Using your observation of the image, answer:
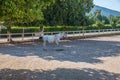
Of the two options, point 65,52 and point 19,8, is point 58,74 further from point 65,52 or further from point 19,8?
point 65,52

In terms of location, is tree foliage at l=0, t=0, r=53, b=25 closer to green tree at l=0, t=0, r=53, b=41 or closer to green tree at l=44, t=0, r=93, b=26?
green tree at l=0, t=0, r=53, b=41

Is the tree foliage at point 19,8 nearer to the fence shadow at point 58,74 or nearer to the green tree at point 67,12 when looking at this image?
the fence shadow at point 58,74

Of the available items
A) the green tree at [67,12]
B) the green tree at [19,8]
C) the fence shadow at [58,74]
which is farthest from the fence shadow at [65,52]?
the green tree at [67,12]

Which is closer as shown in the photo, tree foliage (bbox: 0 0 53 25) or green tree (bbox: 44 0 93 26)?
tree foliage (bbox: 0 0 53 25)

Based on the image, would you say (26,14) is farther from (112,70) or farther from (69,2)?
(69,2)

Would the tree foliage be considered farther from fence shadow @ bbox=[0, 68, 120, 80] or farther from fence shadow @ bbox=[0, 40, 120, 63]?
fence shadow @ bbox=[0, 40, 120, 63]

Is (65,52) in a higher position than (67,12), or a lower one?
lower

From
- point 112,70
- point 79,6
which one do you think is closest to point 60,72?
point 112,70

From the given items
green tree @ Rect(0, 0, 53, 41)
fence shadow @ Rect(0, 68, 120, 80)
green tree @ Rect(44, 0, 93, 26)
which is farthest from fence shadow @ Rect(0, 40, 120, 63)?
green tree @ Rect(44, 0, 93, 26)

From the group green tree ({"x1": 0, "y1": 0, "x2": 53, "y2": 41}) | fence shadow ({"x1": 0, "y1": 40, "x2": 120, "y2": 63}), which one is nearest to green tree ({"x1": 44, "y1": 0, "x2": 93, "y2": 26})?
fence shadow ({"x1": 0, "y1": 40, "x2": 120, "y2": 63})

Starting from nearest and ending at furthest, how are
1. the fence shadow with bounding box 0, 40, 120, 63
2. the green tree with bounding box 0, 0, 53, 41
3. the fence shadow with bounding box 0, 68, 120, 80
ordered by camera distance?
the green tree with bounding box 0, 0, 53, 41, the fence shadow with bounding box 0, 68, 120, 80, the fence shadow with bounding box 0, 40, 120, 63

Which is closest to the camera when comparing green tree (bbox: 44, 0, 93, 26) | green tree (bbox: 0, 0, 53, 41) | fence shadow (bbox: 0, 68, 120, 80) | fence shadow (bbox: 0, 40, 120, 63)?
green tree (bbox: 0, 0, 53, 41)

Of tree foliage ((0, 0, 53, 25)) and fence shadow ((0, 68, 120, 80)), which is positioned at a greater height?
tree foliage ((0, 0, 53, 25))

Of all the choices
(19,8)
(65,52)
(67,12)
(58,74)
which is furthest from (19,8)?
(67,12)
